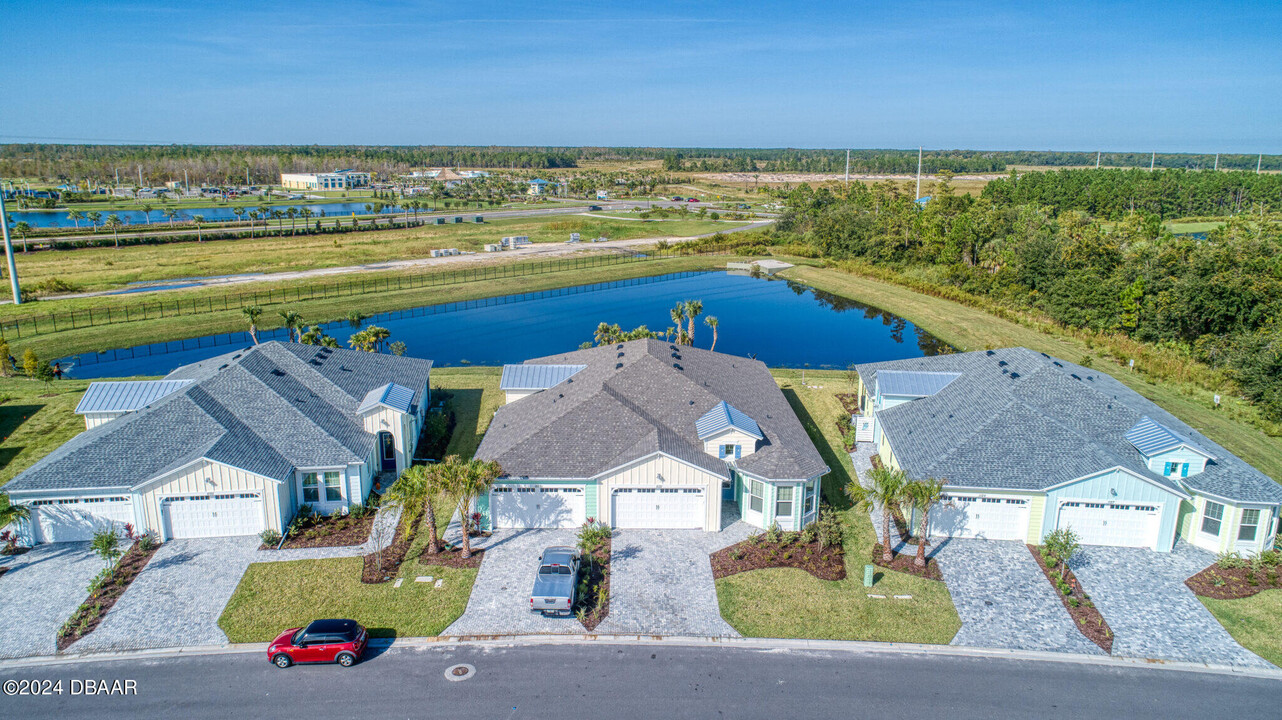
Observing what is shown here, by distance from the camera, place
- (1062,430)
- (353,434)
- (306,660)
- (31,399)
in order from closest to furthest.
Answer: (306,660)
(1062,430)
(353,434)
(31,399)

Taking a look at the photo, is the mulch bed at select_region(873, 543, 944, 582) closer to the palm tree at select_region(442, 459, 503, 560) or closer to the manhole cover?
the palm tree at select_region(442, 459, 503, 560)

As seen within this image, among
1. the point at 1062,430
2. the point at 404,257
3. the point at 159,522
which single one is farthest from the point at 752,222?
the point at 159,522

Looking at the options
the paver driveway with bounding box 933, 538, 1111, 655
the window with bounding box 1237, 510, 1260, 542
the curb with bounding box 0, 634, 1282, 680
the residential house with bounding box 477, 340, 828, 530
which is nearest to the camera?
the curb with bounding box 0, 634, 1282, 680

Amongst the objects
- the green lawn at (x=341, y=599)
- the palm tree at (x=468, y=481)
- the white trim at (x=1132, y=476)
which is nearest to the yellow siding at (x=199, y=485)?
the green lawn at (x=341, y=599)

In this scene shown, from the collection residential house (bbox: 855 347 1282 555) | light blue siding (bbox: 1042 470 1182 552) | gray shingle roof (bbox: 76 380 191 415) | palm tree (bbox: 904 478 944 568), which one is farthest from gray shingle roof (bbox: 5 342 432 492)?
light blue siding (bbox: 1042 470 1182 552)

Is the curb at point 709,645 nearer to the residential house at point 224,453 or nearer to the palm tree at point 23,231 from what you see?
the residential house at point 224,453

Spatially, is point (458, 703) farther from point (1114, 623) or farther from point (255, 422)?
point (1114, 623)
